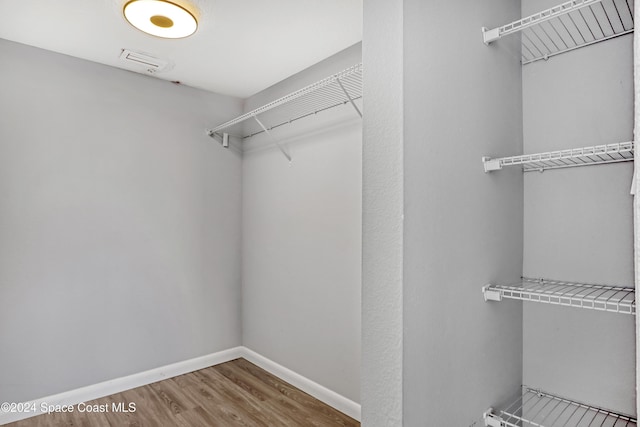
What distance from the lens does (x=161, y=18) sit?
172 centimetres

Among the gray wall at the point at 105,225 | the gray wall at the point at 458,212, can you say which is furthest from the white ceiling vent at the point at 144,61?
the gray wall at the point at 458,212

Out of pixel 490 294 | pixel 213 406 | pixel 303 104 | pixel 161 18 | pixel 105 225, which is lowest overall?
pixel 213 406

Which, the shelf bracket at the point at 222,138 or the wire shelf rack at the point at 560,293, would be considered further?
the shelf bracket at the point at 222,138

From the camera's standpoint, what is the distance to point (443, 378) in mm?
1102

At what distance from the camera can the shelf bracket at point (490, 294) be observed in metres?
1.25

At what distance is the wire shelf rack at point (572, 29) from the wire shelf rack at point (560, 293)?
87 cm

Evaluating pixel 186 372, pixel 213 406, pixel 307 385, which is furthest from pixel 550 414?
pixel 186 372

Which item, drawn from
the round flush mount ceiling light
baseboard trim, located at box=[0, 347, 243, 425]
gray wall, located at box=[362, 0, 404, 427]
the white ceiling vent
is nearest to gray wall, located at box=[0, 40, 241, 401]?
baseboard trim, located at box=[0, 347, 243, 425]

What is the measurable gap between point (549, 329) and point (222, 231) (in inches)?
92.0

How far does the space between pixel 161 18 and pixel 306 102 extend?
991 millimetres

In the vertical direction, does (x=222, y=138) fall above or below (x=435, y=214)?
above

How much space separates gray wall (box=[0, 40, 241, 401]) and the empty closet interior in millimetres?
2201

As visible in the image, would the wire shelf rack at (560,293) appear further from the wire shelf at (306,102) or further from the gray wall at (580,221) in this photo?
the wire shelf at (306,102)

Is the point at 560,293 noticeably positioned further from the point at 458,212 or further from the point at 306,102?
the point at 306,102
